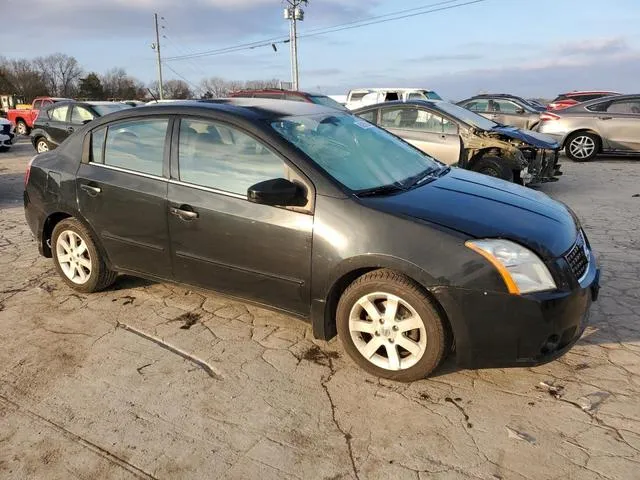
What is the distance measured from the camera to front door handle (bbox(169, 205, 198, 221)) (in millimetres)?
3492

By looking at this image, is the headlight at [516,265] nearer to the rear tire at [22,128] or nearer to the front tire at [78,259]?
the front tire at [78,259]

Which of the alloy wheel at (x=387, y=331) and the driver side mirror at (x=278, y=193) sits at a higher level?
the driver side mirror at (x=278, y=193)

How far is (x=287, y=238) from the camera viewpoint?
3.14 metres

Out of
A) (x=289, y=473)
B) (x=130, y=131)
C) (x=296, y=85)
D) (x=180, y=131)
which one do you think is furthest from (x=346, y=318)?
(x=296, y=85)

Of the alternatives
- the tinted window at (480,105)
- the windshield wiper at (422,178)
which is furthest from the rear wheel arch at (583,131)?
the windshield wiper at (422,178)

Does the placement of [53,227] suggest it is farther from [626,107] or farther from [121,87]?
[121,87]

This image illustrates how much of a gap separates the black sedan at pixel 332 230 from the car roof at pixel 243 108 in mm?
18

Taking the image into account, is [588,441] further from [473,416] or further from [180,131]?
[180,131]

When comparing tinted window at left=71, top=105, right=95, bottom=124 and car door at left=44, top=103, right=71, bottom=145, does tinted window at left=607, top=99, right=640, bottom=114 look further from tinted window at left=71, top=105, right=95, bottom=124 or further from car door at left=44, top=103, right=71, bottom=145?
car door at left=44, top=103, right=71, bottom=145

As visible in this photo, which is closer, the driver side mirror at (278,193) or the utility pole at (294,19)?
the driver side mirror at (278,193)

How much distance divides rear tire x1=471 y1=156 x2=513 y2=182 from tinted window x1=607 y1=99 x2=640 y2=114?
6182 millimetres

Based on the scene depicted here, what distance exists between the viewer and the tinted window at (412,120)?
8500 millimetres

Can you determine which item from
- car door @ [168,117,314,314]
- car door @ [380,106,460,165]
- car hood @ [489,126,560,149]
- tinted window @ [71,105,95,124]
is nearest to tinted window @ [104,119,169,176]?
car door @ [168,117,314,314]

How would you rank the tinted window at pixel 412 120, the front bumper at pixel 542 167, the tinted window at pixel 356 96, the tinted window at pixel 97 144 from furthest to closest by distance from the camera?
the tinted window at pixel 356 96, the tinted window at pixel 412 120, the front bumper at pixel 542 167, the tinted window at pixel 97 144
